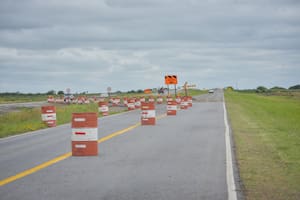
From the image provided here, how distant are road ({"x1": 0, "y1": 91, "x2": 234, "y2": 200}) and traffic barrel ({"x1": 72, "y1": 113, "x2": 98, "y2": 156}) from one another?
38 cm

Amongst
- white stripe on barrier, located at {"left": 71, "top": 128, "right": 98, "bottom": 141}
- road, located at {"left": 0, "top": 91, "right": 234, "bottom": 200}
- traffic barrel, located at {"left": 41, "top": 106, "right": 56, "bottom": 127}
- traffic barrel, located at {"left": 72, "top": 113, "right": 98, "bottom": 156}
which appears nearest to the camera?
road, located at {"left": 0, "top": 91, "right": 234, "bottom": 200}

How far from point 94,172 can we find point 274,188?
140 inches

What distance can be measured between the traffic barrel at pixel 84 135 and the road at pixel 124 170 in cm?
38

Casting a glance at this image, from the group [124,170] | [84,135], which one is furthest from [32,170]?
[84,135]

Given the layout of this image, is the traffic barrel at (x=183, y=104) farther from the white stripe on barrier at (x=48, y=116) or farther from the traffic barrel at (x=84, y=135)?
the traffic barrel at (x=84, y=135)

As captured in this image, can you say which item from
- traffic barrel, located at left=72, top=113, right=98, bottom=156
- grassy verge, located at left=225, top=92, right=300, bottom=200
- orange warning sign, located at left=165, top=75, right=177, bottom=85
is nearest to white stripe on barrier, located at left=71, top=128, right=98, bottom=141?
traffic barrel, located at left=72, top=113, right=98, bottom=156

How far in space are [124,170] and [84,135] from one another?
297 cm

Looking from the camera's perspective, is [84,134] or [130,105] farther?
[130,105]

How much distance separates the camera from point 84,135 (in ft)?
44.6

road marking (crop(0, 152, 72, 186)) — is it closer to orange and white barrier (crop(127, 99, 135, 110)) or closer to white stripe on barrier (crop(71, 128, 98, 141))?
white stripe on barrier (crop(71, 128, 98, 141))

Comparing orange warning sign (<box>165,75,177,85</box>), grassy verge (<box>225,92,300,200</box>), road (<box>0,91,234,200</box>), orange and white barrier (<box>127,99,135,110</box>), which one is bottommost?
grassy verge (<box>225,92,300,200</box>)

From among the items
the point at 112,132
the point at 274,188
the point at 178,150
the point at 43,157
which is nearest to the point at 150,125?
the point at 112,132

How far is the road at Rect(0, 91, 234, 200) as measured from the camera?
866 cm

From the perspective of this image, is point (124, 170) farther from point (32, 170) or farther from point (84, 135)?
point (84, 135)
